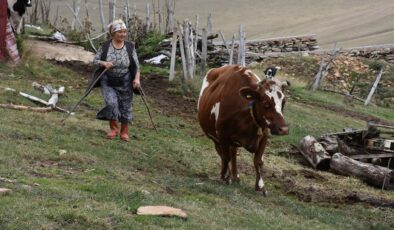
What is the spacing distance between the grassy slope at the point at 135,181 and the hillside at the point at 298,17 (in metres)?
31.9

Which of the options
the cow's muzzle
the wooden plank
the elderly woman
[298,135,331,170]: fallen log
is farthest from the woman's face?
the wooden plank

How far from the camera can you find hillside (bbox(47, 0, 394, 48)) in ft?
162

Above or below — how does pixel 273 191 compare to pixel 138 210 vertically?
below

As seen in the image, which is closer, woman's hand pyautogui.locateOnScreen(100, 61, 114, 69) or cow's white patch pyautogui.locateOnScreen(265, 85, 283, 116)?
cow's white patch pyautogui.locateOnScreen(265, 85, 283, 116)

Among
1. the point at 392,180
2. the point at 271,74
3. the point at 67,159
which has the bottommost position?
the point at 392,180

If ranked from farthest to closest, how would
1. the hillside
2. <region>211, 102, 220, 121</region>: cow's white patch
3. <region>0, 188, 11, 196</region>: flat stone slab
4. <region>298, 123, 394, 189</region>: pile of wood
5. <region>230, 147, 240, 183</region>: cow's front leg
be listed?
the hillside < <region>298, 123, 394, 189</region>: pile of wood < <region>230, 147, 240, 183</region>: cow's front leg < <region>211, 102, 220, 121</region>: cow's white patch < <region>0, 188, 11, 196</region>: flat stone slab

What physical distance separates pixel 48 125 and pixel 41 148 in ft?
6.09

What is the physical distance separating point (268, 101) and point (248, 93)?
0.27 metres

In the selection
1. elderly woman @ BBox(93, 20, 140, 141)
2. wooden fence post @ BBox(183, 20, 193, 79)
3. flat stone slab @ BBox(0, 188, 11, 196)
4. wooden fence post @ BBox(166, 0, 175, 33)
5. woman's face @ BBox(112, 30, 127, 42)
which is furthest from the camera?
wooden fence post @ BBox(166, 0, 175, 33)

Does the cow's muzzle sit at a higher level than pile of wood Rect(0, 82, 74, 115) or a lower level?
higher

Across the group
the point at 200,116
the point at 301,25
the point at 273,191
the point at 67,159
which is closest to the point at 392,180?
the point at 273,191

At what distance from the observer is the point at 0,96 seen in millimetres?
12609

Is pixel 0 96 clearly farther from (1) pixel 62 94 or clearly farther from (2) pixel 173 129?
(2) pixel 173 129

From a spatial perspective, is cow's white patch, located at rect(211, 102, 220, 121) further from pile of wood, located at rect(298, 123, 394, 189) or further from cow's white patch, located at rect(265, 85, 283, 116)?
pile of wood, located at rect(298, 123, 394, 189)
